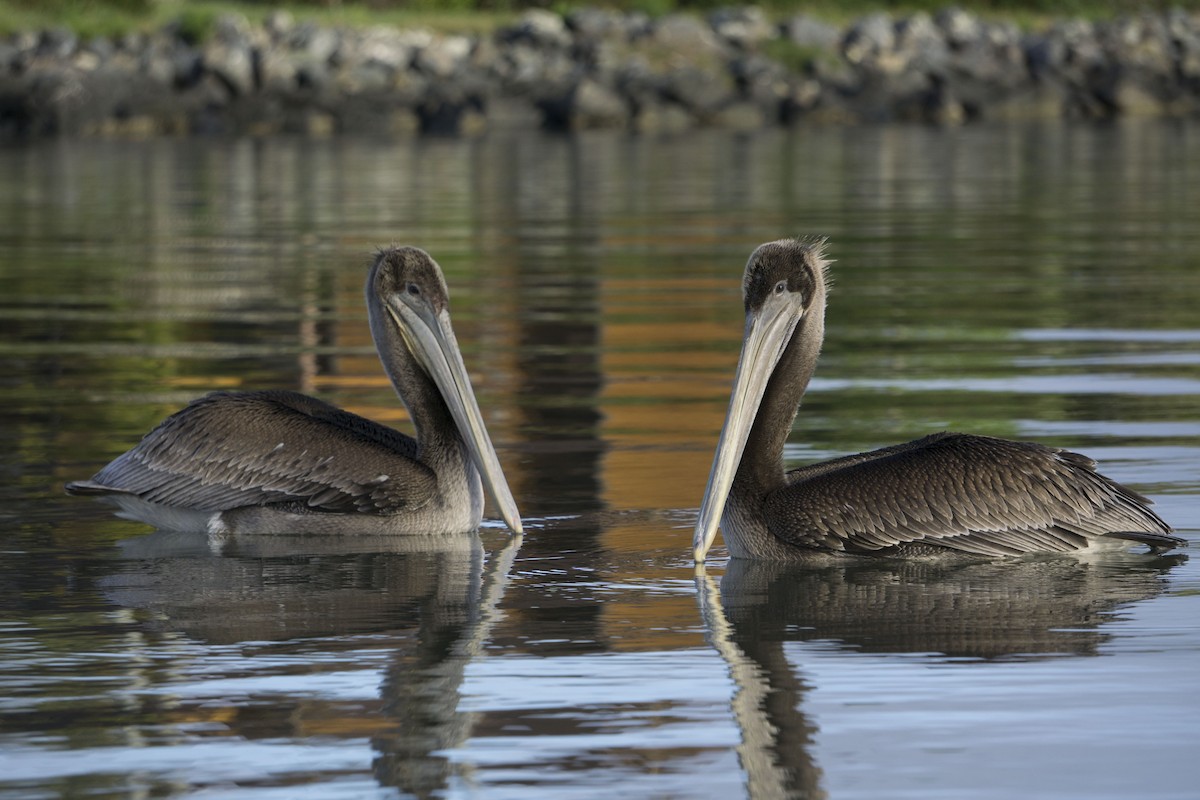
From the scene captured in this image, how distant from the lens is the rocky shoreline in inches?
1647

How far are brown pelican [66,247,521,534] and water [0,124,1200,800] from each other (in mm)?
115

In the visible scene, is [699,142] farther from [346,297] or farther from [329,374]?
[329,374]

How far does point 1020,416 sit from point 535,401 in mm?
2132

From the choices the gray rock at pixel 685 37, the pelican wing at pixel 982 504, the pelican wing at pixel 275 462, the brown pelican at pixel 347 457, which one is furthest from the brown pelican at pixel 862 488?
the gray rock at pixel 685 37

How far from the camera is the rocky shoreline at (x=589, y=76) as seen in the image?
137 feet

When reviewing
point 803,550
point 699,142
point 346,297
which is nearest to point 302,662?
point 803,550

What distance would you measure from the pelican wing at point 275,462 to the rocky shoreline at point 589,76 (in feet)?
114

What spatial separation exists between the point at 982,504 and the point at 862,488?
324mm

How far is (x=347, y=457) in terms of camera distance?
6.86 meters

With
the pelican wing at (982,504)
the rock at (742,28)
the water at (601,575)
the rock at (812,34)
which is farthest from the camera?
the rock at (812,34)

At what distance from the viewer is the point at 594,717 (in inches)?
189

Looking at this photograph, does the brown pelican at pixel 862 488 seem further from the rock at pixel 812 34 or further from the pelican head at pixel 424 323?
the rock at pixel 812 34

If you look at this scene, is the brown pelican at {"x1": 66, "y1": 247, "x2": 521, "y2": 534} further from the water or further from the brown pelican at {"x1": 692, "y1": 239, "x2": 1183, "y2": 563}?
the brown pelican at {"x1": 692, "y1": 239, "x2": 1183, "y2": 563}

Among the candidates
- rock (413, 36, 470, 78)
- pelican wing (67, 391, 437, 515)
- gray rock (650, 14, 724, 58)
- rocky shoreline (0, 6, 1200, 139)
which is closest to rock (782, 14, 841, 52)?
Result: rocky shoreline (0, 6, 1200, 139)
